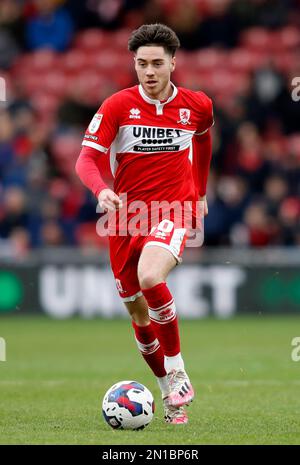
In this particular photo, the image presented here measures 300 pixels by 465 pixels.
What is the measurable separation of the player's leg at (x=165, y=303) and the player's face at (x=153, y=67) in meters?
1.02

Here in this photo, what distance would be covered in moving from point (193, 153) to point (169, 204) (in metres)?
0.82

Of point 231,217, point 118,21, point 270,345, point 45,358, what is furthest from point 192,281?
point 118,21

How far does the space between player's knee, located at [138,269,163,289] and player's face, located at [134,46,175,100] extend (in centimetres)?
133

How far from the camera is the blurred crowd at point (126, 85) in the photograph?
647 inches

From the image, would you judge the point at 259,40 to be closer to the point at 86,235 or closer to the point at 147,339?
the point at 86,235

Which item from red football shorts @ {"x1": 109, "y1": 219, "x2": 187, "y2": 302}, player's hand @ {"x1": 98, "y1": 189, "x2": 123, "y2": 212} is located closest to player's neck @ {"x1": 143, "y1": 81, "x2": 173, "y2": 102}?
red football shorts @ {"x1": 109, "y1": 219, "x2": 187, "y2": 302}

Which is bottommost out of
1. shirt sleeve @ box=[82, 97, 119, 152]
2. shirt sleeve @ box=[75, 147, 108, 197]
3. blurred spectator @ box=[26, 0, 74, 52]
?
shirt sleeve @ box=[75, 147, 108, 197]

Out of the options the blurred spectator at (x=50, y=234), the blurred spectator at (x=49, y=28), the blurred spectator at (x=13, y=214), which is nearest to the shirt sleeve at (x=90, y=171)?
the blurred spectator at (x=50, y=234)

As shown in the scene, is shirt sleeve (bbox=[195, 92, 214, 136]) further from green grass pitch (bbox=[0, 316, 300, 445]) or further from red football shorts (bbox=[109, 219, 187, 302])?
green grass pitch (bbox=[0, 316, 300, 445])

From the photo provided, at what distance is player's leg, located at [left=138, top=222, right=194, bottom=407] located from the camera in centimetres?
711
